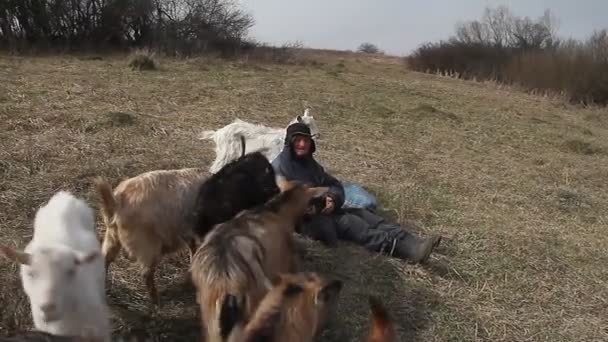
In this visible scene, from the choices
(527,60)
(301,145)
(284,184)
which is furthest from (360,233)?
(527,60)

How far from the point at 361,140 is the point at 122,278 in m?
5.70

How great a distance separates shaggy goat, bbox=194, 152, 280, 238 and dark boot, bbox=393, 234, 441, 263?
124 cm

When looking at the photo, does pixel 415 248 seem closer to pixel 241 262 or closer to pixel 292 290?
pixel 241 262

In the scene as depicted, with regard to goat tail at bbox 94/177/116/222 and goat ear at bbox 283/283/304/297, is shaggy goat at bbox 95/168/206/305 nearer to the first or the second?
goat tail at bbox 94/177/116/222

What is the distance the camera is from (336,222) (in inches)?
208

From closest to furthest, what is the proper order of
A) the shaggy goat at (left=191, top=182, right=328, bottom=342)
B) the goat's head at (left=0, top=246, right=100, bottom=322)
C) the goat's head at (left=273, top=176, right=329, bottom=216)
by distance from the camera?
the goat's head at (left=0, top=246, right=100, bottom=322) < the shaggy goat at (left=191, top=182, right=328, bottom=342) < the goat's head at (left=273, top=176, right=329, bottom=216)

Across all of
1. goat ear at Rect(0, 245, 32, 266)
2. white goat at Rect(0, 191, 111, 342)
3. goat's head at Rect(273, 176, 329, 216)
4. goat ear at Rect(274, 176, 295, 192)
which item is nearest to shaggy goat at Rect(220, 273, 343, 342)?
white goat at Rect(0, 191, 111, 342)

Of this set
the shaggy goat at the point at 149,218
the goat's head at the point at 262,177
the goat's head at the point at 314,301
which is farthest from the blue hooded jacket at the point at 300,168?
the goat's head at the point at 314,301

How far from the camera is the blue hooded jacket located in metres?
5.35

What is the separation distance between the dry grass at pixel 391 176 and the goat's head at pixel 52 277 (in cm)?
70

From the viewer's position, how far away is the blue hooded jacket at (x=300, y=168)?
5.35m

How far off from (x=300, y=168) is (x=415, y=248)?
1.22 metres

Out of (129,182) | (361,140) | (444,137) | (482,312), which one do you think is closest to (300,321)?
(129,182)

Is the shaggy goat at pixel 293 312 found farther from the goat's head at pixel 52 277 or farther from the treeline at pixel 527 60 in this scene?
the treeline at pixel 527 60
